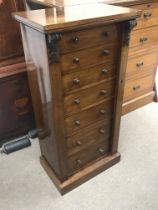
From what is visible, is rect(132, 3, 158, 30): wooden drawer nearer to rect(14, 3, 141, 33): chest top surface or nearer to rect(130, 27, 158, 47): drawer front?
rect(130, 27, 158, 47): drawer front

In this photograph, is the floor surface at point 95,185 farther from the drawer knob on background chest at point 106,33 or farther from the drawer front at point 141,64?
the drawer knob on background chest at point 106,33

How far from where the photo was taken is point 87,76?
1.11m

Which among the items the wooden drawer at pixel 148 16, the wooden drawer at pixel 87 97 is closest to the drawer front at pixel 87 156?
the wooden drawer at pixel 87 97

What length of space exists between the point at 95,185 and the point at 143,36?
4.14ft

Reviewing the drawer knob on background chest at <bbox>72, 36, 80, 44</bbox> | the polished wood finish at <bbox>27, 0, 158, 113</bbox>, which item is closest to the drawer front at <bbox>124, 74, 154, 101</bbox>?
the polished wood finish at <bbox>27, 0, 158, 113</bbox>

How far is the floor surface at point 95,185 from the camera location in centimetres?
134

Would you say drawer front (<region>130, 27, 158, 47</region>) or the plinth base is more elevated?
drawer front (<region>130, 27, 158, 47</region>)

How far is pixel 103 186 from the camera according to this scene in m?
1.44

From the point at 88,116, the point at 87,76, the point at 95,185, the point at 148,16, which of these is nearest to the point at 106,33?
the point at 87,76

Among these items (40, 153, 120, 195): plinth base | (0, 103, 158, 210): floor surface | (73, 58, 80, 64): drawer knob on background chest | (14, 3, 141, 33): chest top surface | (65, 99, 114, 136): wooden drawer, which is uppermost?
(14, 3, 141, 33): chest top surface

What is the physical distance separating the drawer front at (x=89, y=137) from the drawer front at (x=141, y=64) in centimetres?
70

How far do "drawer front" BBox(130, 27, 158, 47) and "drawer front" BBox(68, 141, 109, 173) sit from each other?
88 cm

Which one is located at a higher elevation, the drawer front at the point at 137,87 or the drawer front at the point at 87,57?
the drawer front at the point at 87,57

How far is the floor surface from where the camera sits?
1336mm
